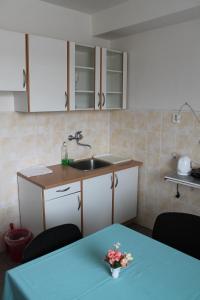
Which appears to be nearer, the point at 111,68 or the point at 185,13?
the point at 185,13

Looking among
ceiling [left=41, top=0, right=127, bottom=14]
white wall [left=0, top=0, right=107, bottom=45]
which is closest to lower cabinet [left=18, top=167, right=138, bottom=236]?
white wall [left=0, top=0, right=107, bottom=45]

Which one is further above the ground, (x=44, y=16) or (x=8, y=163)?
(x=44, y=16)

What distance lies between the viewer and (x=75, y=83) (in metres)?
2.72

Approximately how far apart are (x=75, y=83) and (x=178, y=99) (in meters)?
1.07

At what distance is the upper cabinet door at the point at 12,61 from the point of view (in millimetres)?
2197

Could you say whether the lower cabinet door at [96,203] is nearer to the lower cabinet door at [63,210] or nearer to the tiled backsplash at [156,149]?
the lower cabinet door at [63,210]

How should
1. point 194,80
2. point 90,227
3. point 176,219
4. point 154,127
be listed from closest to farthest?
point 176,219 → point 194,80 → point 90,227 → point 154,127

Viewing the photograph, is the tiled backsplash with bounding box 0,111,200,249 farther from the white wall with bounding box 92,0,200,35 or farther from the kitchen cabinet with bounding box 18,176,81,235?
the white wall with bounding box 92,0,200,35

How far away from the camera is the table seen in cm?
122

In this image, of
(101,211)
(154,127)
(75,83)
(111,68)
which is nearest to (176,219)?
(101,211)

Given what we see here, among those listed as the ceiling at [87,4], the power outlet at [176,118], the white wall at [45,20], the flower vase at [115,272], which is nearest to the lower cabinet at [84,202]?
the power outlet at [176,118]

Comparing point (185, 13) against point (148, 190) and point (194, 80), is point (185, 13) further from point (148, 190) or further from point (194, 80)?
point (148, 190)

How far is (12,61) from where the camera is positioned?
2250 mm

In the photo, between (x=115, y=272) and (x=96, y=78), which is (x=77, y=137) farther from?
(x=115, y=272)
